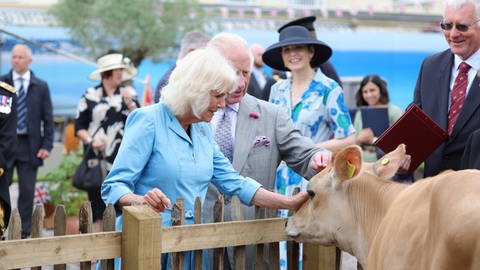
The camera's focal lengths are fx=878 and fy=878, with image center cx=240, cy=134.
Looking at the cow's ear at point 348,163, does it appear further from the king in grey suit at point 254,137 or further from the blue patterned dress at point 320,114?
the blue patterned dress at point 320,114

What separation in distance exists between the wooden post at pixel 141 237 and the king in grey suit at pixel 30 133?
668 centimetres

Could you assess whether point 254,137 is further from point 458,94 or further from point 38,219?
point 38,219

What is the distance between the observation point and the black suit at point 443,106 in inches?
213

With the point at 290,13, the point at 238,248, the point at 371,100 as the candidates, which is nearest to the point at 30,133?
the point at 371,100

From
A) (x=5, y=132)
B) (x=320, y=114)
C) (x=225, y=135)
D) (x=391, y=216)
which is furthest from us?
(x=320, y=114)

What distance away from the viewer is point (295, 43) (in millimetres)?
6840

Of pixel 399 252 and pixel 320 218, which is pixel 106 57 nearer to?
pixel 320 218

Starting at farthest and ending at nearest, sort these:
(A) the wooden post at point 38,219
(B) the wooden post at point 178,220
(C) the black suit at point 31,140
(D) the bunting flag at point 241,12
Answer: (D) the bunting flag at point 241,12 < (C) the black suit at point 31,140 < (B) the wooden post at point 178,220 < (A) the wooden post at point 38,219

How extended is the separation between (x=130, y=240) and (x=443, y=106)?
231 cm

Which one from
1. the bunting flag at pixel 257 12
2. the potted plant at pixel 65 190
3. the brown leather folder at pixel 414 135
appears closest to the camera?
the brown leather folder at pixel 414 135

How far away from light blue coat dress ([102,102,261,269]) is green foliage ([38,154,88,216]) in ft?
23.0

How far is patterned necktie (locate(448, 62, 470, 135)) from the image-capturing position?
5.48 m

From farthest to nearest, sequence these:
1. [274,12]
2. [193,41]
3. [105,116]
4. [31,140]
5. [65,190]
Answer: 1. [274,12]
2. [65,190]
3. [31,140]
4. [105,116]
5. [193,41]

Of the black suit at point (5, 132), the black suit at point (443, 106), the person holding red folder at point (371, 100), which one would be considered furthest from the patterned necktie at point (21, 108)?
the black suit at point (443, 106)
